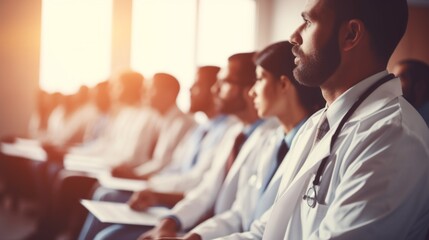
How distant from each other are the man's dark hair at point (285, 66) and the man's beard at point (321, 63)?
575 mm

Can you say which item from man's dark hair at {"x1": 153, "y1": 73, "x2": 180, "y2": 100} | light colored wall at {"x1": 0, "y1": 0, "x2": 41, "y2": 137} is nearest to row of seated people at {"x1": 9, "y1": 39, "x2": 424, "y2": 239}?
man's dark hair at {"x1": 153, "y1": 73, "x2": 180, "y2": 100}

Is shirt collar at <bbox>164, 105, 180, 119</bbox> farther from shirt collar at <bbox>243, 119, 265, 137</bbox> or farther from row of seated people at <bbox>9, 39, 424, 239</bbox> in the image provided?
shirt collar at <bbox>243, 119, 265, 137</bbox>

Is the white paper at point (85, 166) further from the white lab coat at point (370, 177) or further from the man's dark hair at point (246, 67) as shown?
the white lab coat at point (370, 177)

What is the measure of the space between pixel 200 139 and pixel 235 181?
100 cm

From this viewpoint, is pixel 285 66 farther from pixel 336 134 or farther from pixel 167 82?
pixel 167 82

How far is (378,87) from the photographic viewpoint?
1.14 meters

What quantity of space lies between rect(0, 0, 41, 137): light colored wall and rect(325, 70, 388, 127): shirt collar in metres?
3.20

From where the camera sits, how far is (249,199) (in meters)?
1.93

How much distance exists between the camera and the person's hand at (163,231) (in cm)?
184

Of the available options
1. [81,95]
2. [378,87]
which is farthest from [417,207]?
[81,95]

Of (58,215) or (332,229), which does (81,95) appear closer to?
(58,215)

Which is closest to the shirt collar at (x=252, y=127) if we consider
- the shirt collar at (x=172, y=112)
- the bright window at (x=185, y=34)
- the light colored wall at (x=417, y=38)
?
the shirt collar at (x=172, y=112)

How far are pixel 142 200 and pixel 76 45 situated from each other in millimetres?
4312

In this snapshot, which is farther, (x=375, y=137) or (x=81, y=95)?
(x=81, y=95)
